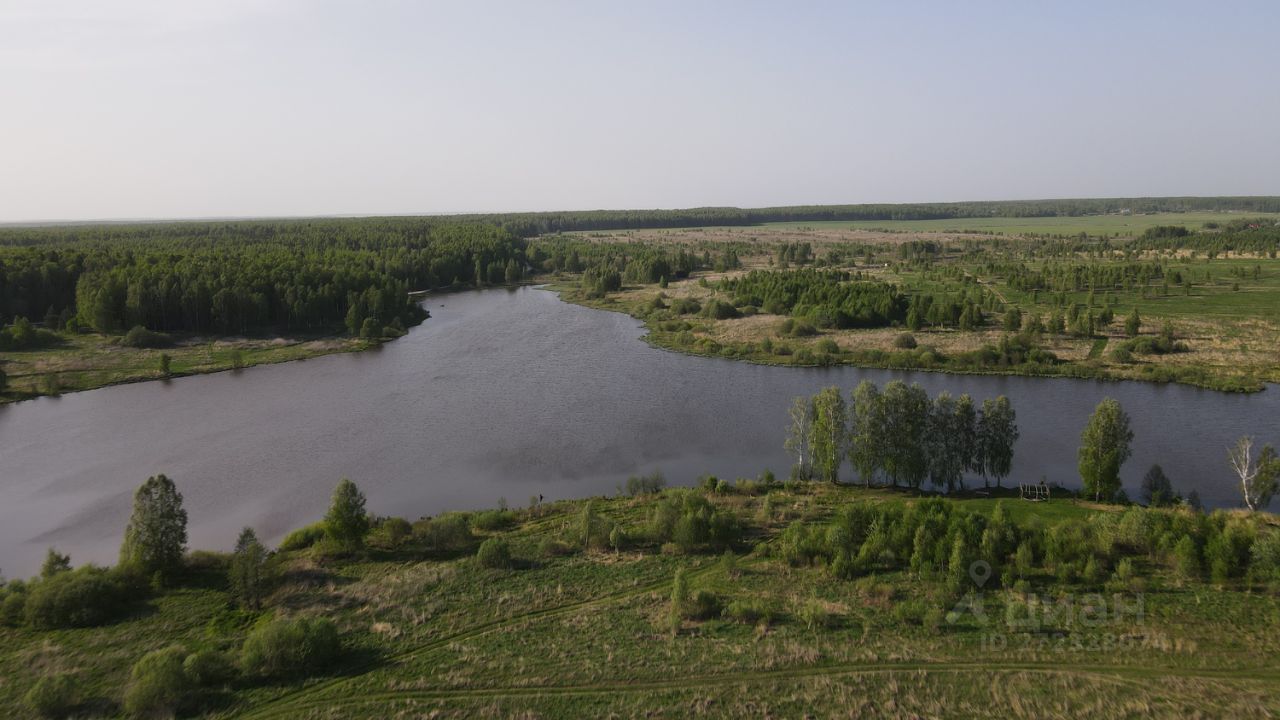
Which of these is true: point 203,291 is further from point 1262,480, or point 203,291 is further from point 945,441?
point 1262,480

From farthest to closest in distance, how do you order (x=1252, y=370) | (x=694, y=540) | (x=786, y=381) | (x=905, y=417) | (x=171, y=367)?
1. (x=171, y=367)
2. (x=786, y=381)
3. (x=1252, y=370)
4. (x=905, y=417)
5. (x=694, y=540)

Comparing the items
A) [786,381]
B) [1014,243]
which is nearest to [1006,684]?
[786,381]

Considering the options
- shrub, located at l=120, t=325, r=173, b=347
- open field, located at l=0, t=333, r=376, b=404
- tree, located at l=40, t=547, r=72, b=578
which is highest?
shrub, located at l=120, t=325, r=173, b=347

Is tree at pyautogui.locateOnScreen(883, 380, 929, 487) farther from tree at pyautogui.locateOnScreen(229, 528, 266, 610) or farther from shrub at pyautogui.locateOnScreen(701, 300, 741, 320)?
shrub at pyautogui.locateOnScreen(701, 300, 741, 320)

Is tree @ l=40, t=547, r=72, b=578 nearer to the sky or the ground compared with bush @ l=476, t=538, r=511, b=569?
nearer to the sky

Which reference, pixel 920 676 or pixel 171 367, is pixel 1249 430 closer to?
pixel 920 676

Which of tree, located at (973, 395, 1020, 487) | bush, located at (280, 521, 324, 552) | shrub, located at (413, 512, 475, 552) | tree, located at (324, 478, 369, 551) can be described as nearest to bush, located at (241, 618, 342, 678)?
tree, located at (324, 478, 369, 551)
